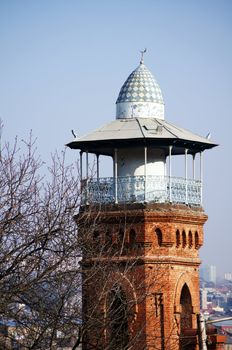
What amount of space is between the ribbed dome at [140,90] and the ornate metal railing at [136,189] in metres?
2.16

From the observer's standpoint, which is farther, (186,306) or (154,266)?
(186,306)

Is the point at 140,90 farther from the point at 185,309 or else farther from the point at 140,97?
the point at 185,309

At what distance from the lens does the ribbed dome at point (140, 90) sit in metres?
33.1

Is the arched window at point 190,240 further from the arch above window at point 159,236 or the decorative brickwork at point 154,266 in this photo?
the arch above window at point 159,236

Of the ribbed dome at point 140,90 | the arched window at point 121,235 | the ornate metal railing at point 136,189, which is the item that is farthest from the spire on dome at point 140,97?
the arched window at point 121,235

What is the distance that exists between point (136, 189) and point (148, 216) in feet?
2.43

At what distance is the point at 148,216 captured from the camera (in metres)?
32.1

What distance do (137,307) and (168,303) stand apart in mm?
779

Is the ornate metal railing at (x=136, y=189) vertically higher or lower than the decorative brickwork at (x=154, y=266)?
higher

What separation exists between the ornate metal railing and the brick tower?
24mm

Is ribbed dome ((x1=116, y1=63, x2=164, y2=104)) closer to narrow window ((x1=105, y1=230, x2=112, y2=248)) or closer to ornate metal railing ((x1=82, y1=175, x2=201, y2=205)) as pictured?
ornate metal railing ((x1=82, y1=175, x2=201, y2=205))

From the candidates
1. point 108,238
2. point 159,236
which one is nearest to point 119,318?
point 108,238

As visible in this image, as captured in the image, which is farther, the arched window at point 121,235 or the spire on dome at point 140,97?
the spire on dome at point 140,97

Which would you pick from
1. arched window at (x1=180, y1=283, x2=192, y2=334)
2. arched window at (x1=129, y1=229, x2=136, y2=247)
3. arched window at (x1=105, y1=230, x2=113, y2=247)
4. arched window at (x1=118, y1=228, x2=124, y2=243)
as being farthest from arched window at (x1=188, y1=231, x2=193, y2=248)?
arched window at (x1=105, y1=230, x2=113, y2=247)
